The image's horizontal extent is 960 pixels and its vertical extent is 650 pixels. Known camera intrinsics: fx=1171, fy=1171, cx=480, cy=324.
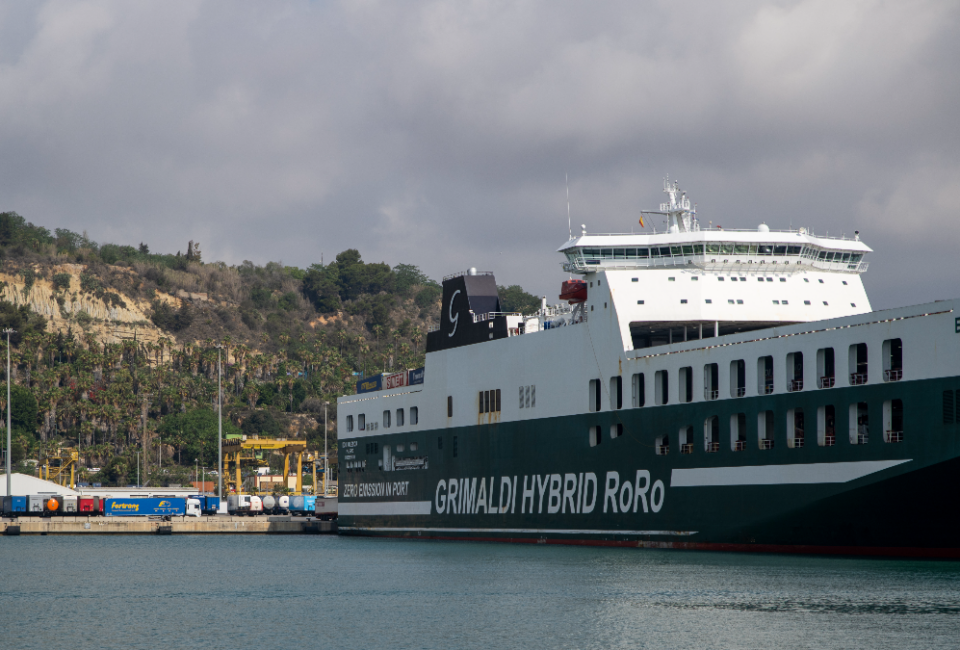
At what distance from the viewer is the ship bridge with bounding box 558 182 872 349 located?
41.7 metres

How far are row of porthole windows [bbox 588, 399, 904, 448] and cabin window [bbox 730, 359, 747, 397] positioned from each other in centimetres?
71

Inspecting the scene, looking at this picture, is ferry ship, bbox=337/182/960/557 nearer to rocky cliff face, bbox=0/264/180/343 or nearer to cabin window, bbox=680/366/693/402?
cabin window, bbox=680/366/693/402

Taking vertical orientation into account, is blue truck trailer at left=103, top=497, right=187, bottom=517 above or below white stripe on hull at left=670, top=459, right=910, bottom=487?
below

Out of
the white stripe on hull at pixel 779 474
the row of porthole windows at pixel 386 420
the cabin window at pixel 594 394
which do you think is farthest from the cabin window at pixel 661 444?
the row of porthole windows at pixel 386 420

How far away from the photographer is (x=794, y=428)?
35781 mm

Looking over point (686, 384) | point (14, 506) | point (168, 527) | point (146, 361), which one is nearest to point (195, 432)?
point (146, 361)

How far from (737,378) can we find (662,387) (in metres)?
3.29

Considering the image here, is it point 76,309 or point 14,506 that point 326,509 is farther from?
point 76,309

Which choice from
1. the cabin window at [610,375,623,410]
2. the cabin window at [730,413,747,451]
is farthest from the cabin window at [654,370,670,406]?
the cabin window at [730,413,747,451]

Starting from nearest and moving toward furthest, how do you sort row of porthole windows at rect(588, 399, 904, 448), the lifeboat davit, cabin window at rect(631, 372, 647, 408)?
row of porthole windows at rect(588, 399, 904, 448) < cabin window at rect(631, 372, 647, 408) < the lifeboat davit

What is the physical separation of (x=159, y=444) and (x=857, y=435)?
114m

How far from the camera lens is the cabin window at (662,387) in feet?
132

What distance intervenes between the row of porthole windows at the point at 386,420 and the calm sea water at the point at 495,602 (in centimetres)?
1153

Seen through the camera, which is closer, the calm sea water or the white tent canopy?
the calm sea water
